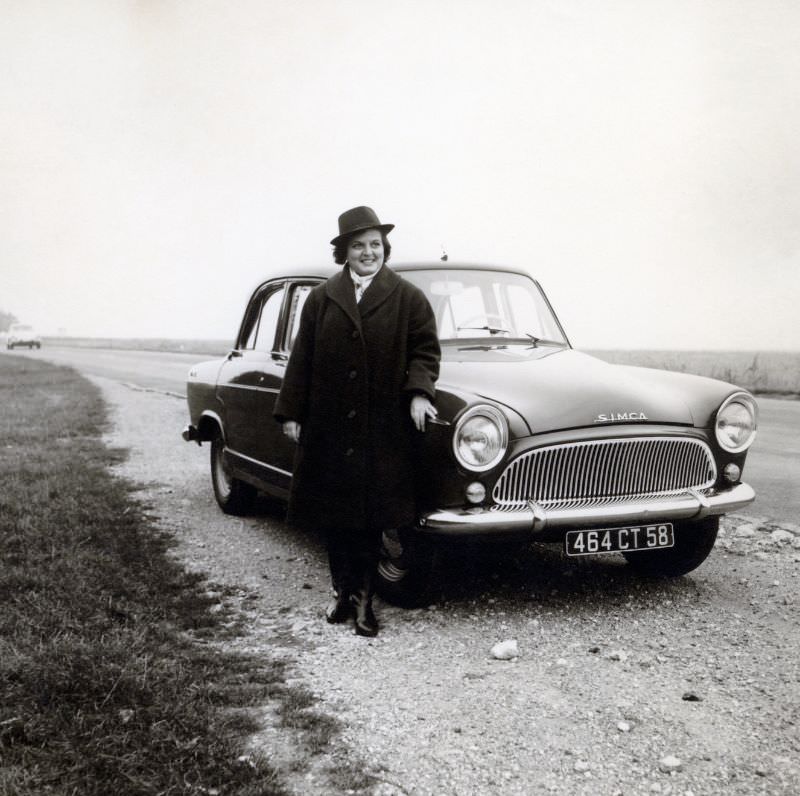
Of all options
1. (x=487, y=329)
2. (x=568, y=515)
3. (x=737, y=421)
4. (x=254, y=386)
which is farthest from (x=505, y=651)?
(x=254, y=386)

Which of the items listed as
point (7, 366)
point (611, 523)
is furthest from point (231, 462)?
point (7, 366)

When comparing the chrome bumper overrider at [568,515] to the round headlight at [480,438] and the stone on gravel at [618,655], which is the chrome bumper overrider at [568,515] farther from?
the stone on gravel at [618,655]

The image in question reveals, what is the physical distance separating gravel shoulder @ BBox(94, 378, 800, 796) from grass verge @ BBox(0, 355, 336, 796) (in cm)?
20

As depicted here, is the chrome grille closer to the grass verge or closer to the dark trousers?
the dark trousers

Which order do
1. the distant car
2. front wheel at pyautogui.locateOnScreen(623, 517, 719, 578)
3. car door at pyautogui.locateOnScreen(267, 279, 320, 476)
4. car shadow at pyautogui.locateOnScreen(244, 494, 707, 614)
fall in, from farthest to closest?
the distant car < car door at pyautogui.locateOnScreen(267, 279, 320, 476) < front wheel at pyautogui.locateOnScreen(623, 517, 719, 578) < car shadow at pyautogui.locateOnScreen(244, 494, 707, 614)

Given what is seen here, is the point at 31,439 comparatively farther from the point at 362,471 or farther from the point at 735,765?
the point at 735,765

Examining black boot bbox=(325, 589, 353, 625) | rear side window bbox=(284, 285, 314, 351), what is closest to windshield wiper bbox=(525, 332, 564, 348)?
rear side window bbox=(284, 285, 314, 351)

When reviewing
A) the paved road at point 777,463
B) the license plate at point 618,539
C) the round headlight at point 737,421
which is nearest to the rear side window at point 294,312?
the license plate at point 618,539

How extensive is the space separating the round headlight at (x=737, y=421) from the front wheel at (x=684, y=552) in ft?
1.39

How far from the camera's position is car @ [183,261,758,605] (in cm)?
393

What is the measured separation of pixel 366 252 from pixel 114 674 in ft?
6.70

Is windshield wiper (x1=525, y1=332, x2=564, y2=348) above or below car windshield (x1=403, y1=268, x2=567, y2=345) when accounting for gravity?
below

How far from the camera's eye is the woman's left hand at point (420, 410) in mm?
3842

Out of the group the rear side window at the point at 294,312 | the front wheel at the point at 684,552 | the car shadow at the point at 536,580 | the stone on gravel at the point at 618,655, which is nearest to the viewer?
the stone on gravel at the point at 618,655
